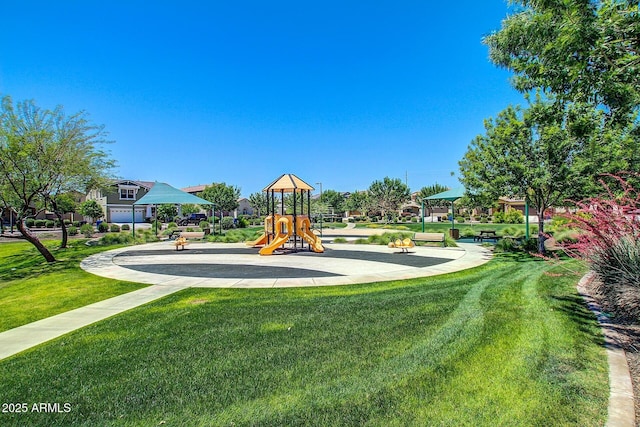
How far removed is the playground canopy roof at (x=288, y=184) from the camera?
680 inches

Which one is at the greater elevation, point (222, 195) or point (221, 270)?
point (222, 195)

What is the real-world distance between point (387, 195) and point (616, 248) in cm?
5243

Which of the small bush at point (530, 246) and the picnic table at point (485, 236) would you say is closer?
the small bush at point (530, 246)

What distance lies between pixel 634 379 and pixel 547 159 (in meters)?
11.9

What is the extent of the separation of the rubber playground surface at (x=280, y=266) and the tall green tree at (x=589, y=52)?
6192 mm

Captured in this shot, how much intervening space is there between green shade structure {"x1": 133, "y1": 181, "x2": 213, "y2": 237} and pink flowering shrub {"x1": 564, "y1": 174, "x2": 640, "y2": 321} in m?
21.8

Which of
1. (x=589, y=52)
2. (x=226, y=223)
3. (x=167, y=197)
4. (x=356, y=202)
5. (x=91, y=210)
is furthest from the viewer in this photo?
(x=356, y=202)

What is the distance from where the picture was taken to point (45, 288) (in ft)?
31.2

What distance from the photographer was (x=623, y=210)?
18.5 ft

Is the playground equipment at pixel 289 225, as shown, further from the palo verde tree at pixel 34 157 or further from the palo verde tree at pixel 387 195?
the palo verde tree at pixel 387 195

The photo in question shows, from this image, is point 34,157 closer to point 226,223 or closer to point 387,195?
point 226,223

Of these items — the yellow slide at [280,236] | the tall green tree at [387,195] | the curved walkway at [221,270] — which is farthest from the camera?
the tall green tree at [387,195]

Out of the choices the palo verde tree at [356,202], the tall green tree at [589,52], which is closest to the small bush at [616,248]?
the tall green tree at [589,52]

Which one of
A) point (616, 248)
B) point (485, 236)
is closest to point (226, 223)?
point (485, 236)
